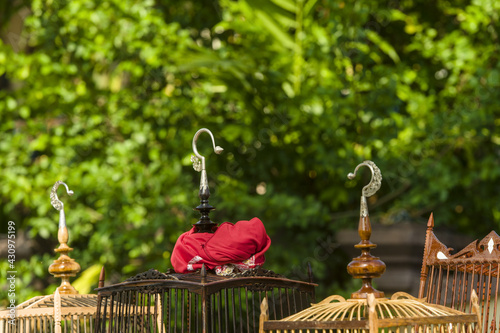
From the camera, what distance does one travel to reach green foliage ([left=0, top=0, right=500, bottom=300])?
434 centimetres

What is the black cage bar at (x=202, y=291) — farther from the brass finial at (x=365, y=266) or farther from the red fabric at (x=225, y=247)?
the brass finial at (x=365, y=266)

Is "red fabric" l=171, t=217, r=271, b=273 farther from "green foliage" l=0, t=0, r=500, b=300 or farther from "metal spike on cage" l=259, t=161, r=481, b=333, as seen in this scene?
"green foliage" l=0, t=0, r=500, b=300

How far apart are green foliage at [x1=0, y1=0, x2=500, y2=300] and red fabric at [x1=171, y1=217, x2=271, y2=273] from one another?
222 centimetres

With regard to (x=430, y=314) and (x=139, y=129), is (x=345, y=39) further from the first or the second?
(x=430, y=314)

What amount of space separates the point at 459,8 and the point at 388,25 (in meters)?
0.53

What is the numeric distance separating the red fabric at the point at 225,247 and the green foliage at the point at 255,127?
2.22 metres

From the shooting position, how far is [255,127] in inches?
174

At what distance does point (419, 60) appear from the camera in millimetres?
5039

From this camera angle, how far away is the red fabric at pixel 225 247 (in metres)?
1.91

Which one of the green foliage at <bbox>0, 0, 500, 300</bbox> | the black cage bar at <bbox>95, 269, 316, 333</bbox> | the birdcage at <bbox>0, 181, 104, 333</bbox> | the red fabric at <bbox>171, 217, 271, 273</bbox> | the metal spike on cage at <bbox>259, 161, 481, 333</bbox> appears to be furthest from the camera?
the green foliage at <bbox>0, 0, 500, 300</bbox>

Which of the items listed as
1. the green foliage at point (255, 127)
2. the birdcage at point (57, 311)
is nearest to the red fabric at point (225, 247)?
the birdcage at point (57, 311)

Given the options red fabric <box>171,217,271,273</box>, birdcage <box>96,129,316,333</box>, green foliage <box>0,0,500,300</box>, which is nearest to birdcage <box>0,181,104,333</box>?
birdcage <box>96,129,316,333</box>

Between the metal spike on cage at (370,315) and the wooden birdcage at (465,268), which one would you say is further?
the wooden birdcage at (465,268)

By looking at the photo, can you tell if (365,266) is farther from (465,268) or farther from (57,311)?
(57,311)
